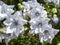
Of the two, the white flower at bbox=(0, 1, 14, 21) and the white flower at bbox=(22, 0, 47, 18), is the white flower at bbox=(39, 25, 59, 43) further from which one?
the white flower at bbox=(0, 1, 14, 21)

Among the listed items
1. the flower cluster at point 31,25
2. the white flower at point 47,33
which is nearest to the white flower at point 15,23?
the flower cluster at point 31,25

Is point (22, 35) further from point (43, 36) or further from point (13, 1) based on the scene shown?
point (13, 1)

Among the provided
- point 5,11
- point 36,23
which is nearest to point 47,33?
point 36,23

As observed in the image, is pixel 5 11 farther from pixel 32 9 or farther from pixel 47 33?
pixel 47 33

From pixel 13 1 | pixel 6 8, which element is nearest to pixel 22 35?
pixel 6 8

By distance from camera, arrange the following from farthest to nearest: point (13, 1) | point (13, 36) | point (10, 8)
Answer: point (13, 1)
point (10, 8)
point (13, 36)

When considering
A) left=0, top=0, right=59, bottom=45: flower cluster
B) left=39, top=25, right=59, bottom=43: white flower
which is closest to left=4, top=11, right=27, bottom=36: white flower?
left=0, top=0, right=59, bottom=45: flower cluster
